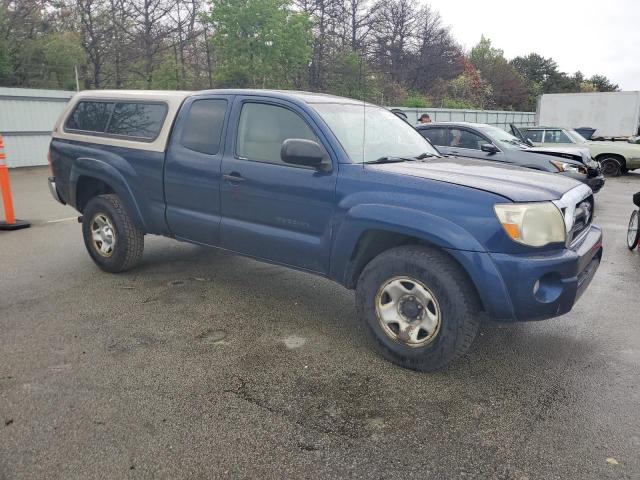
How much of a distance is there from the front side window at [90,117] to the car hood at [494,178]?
3117 mm

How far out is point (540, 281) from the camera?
Result: 122 inches

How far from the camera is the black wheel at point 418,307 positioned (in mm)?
3162

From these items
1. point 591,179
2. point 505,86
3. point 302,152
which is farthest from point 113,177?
point 505,86

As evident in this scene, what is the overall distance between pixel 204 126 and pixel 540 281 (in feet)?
9.84

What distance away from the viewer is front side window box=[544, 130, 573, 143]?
14359 mm

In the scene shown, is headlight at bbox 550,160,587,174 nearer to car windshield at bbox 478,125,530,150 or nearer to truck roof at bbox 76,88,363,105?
car windshield at bbox 478,125,530,150

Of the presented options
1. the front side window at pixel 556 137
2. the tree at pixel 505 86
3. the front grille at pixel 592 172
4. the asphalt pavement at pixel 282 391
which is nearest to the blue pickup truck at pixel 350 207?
the asphalt pavement at pixel 282 391

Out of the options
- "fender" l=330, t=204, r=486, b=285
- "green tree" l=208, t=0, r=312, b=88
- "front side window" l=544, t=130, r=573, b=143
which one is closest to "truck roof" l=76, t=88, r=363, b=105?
"fender" l=330, t=204, r=486, b=285

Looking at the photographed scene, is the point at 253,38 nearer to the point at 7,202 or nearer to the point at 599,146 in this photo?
the point at 599,146

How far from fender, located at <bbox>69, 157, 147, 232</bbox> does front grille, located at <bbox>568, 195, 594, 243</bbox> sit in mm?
3732

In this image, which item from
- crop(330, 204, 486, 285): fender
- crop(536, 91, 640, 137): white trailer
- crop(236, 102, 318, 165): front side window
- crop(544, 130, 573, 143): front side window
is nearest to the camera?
crop(330, 204, 486, 285): fender

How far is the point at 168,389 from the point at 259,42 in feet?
69.3


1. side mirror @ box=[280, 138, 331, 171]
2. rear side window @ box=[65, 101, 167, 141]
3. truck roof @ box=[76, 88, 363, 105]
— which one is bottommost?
side mirror @ box=[280, 138, 331, 171]

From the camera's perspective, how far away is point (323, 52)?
3412cm
